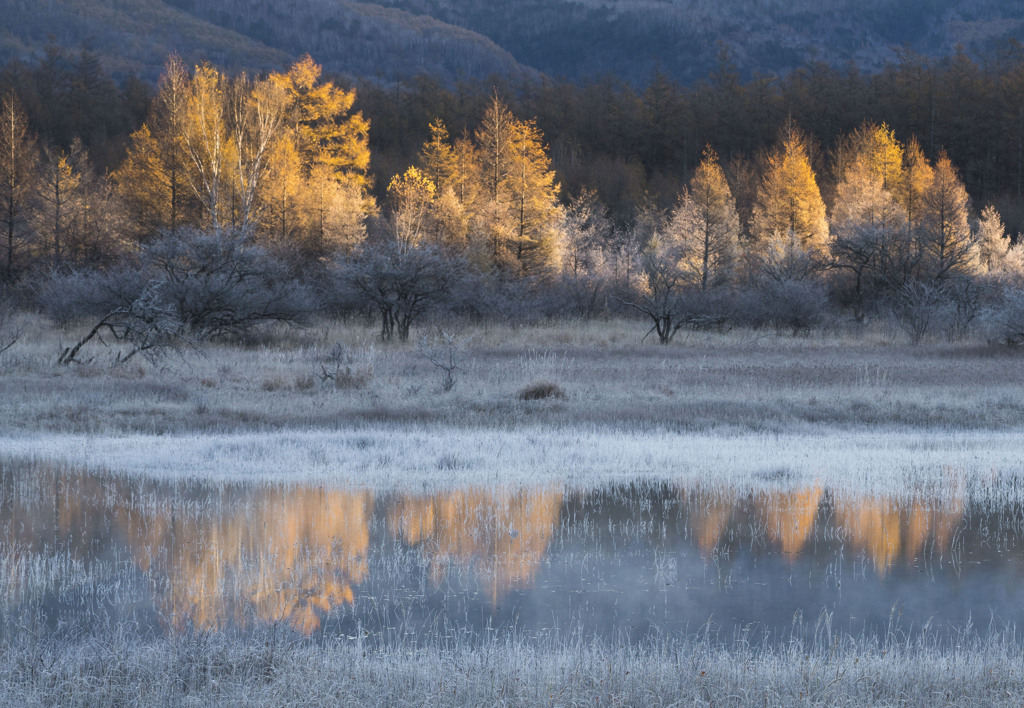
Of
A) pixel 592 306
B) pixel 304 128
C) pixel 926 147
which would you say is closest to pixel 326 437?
pixel 592 306

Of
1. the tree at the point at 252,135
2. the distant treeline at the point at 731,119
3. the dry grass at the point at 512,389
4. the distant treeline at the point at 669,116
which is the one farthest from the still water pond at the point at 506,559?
the distant treeline at the point at 731,119

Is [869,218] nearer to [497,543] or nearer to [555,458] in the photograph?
[555,458]

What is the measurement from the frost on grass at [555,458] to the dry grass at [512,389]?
4.44 ft

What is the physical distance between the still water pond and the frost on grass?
52 cm

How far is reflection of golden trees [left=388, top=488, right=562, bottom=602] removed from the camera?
8.63m

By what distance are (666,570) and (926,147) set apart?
245ft

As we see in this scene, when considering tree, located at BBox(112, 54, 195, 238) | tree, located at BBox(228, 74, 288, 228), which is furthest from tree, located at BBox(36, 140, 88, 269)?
tree, located at BBox(228, 74, 288, 228)

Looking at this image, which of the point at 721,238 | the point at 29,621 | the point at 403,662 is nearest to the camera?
the point at 403,662

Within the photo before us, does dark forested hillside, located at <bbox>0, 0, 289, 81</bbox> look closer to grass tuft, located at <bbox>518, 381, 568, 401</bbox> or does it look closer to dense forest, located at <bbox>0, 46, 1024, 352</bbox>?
dense forest, located at <bbox>0, 46, 1024, 352</bbox>

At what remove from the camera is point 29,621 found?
6.86 metres

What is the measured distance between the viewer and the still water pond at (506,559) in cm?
722

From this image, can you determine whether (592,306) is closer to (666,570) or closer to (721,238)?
(721,238)

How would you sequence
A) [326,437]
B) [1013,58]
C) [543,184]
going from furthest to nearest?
[1013,58] < [543,184] < [326,437]

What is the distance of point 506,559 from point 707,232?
40.9 m
